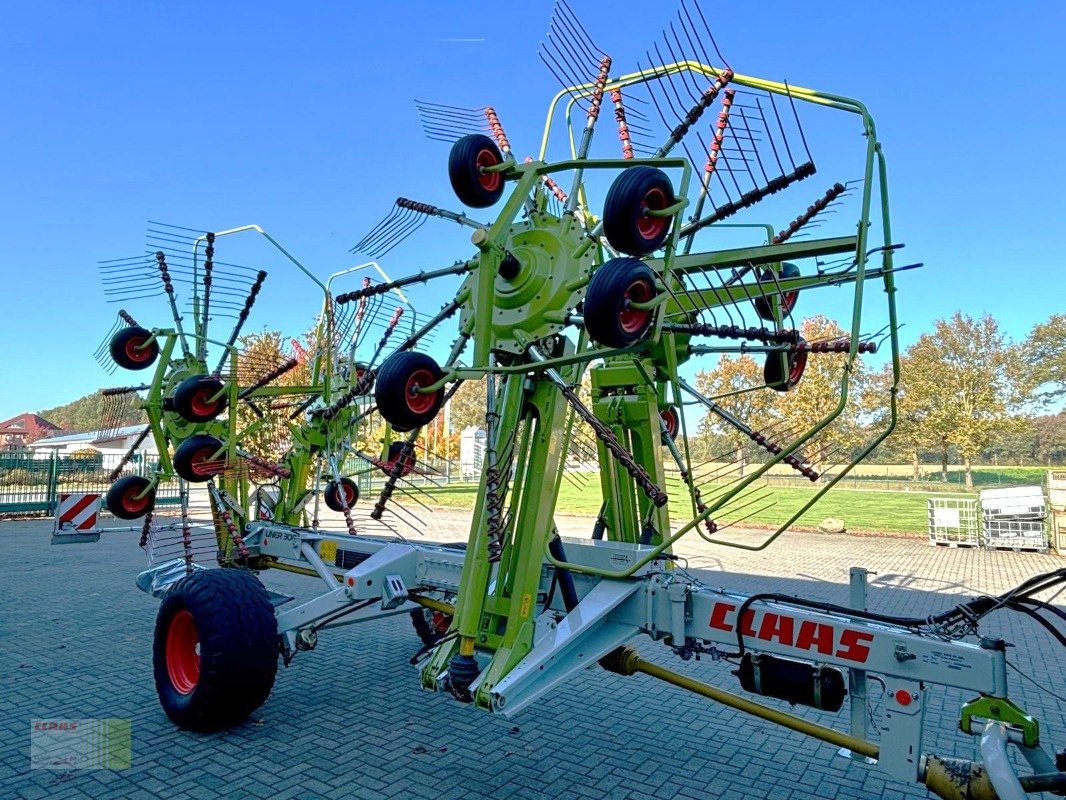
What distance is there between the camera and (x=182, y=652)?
541 cm

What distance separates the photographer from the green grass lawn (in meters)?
20.7

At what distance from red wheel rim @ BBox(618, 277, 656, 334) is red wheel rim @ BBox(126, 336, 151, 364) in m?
7.00

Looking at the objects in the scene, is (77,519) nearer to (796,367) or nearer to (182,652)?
(182,652)

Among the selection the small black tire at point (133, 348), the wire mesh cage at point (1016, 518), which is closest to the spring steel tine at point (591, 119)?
the small black tire at point (133, 348)

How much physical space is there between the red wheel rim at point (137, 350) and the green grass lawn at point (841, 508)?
8727 millimetres

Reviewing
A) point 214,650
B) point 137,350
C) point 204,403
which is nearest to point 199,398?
point 204,403

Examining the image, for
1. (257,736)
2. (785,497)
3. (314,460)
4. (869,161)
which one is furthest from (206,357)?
(785,497)

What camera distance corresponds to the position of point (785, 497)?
2942cm

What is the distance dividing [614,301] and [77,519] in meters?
8.48

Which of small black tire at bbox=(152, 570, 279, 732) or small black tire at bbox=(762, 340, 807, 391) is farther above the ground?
small black tire at bbox=(762, 340, 807, 391)

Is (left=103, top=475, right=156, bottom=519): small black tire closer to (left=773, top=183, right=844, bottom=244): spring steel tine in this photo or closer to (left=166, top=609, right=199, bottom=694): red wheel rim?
(left=166, top=609, right=199, bottom=694): red wheel rim

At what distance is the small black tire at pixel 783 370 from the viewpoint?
538 cm

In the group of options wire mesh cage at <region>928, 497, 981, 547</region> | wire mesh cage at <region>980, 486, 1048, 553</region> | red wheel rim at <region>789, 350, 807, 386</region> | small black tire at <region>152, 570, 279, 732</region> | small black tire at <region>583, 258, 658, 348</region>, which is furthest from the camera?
wire mesh cage at <region>928, 497, 981, 547</region>

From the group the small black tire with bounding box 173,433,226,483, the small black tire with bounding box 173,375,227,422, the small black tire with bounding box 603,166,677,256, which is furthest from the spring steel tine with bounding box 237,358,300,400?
the small black tire with bounding box 603,166,677,256
